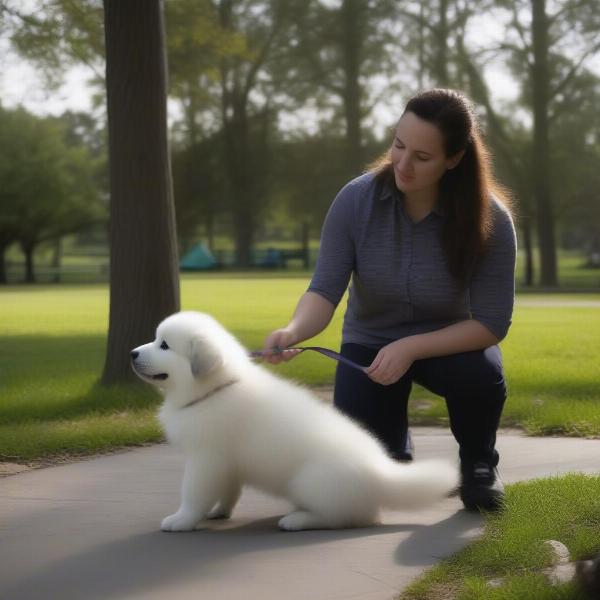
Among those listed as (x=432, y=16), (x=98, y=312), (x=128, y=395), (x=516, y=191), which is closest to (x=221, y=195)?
(x=432, y=16)

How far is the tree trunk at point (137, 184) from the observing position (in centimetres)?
845

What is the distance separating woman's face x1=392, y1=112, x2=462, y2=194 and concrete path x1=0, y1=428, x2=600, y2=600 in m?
1.43

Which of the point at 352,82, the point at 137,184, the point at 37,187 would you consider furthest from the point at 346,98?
the point at 137,184

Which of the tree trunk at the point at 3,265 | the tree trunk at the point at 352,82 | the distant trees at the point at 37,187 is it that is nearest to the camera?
the tree trunk at the point at 352,82

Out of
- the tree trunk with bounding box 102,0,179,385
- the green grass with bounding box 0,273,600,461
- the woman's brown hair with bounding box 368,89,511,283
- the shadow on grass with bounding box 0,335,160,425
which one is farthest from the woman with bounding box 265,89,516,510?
the tree trunk with bounding box 102,0,179,385

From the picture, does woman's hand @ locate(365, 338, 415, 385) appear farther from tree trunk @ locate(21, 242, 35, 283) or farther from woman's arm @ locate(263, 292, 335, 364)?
tree trunk @ locate(21, 242, 35, 283)

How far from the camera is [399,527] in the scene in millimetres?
4266

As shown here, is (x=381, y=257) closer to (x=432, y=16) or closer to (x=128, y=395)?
(x=128, y=395)

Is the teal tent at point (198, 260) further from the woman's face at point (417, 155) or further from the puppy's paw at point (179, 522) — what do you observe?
the puppy's paw at point (179, 522)

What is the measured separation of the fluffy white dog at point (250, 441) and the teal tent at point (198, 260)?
5185 centimetres

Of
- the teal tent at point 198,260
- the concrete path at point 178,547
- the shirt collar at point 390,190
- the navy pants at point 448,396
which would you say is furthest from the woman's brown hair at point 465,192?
the teal tent at point 198,260

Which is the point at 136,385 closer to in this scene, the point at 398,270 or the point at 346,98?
the point at 398,270

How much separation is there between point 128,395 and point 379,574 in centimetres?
481

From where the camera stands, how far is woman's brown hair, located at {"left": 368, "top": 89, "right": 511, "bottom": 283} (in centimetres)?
439
